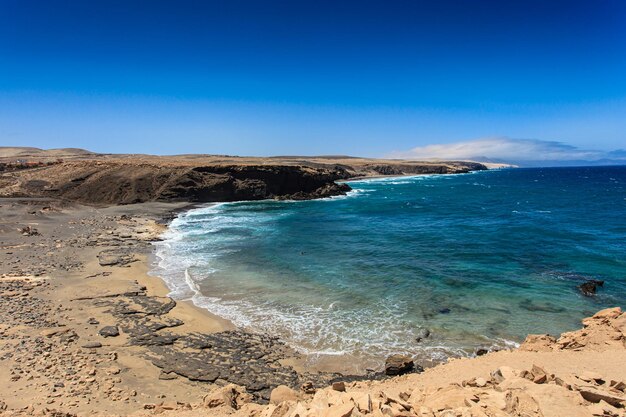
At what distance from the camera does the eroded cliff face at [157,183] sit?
59.2m

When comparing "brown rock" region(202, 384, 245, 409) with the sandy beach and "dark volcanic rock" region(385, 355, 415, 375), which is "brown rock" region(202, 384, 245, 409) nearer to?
the sandy beach

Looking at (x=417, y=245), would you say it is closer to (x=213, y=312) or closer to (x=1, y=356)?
(x=213, y=312)

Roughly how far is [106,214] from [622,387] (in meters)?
51.1

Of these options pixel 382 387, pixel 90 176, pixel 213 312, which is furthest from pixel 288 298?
pixel 90 176

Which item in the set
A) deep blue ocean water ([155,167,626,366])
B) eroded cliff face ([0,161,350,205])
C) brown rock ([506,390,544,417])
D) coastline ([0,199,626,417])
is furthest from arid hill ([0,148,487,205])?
brown rock ([506,390,544,417])

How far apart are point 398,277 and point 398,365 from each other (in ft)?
34.2

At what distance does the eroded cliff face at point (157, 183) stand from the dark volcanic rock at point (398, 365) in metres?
55.4

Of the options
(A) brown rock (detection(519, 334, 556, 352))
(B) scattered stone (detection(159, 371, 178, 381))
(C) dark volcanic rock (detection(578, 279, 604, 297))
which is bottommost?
(B) scattered stone (detection(159, 371, 178, 381))

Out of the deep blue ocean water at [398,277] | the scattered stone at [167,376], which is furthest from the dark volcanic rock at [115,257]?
the scattered stone at [167,376]

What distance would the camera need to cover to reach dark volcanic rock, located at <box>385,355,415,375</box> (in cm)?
1236

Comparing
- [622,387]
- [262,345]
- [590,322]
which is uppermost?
[622,387]

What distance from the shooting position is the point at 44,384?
10711mm

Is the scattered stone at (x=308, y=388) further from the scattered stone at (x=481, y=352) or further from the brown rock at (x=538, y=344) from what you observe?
the brown rock at (x=538, y=344)

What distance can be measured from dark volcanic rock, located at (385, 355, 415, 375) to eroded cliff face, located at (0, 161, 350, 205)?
55.4m
